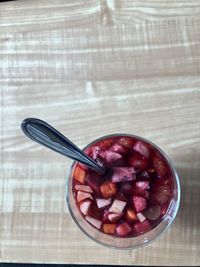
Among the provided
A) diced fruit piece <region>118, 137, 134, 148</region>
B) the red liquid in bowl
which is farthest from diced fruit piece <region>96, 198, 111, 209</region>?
diced fruit piece <region>118, 137, 134, 148</region>

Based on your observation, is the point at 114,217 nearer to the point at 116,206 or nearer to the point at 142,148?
the point at 116,206

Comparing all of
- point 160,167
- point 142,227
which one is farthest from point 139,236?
point 160,167

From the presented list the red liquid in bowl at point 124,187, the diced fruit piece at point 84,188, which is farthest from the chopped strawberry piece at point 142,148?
Answer: the diced fruit piece at point 84,188

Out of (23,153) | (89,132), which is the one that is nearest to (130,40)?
(89,132)

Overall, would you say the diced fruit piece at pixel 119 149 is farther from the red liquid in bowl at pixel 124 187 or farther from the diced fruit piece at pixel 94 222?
the diced fruit piece at pixel 94 222

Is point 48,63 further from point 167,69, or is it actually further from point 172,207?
point 172,207

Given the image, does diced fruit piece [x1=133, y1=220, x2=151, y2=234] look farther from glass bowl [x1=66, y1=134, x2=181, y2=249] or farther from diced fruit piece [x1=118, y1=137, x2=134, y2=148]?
diced fruit piece [x1=118, y1=137, x2=134, y2=148]
